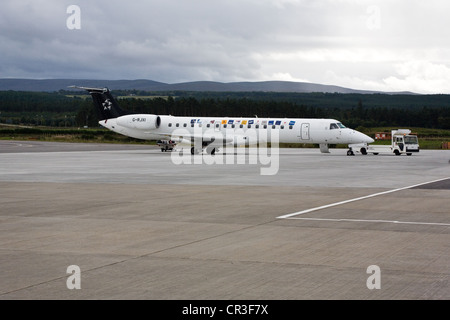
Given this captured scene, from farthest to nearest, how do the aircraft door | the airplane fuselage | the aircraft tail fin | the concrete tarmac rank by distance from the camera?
the aircraft tail fin
the airplane fuselage
the aircraft door
the concrete tarmac

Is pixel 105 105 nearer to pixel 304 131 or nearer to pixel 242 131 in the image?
pixel 242 131

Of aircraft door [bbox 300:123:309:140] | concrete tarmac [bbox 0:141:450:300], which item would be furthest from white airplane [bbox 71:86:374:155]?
concrete tarmac [bbox 0:141:450:300]

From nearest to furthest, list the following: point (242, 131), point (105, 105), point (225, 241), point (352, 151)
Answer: point (225, 241)
point (242, 131)
point (352, 151)
point (105, 105)

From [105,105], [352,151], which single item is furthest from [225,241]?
[105,105]

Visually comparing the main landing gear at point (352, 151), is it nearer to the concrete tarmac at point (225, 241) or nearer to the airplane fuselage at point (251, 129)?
the airplane fuselage at point (251, 129)

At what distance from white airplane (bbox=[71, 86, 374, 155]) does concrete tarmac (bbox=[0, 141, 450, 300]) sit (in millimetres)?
28503

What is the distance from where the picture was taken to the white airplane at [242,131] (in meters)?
53.4

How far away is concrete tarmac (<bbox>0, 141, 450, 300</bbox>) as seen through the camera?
8688 mm

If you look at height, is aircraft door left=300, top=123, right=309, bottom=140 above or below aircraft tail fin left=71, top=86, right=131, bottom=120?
below

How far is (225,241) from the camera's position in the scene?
12430mm

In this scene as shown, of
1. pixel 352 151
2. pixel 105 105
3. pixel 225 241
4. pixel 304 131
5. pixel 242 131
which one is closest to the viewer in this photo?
pixel 225 241

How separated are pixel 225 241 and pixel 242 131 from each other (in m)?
42.5

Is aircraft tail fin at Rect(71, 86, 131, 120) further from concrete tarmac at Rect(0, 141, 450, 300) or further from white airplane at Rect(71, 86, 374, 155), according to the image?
concrete tarmac at Rect(0, 141, 450, 300)
